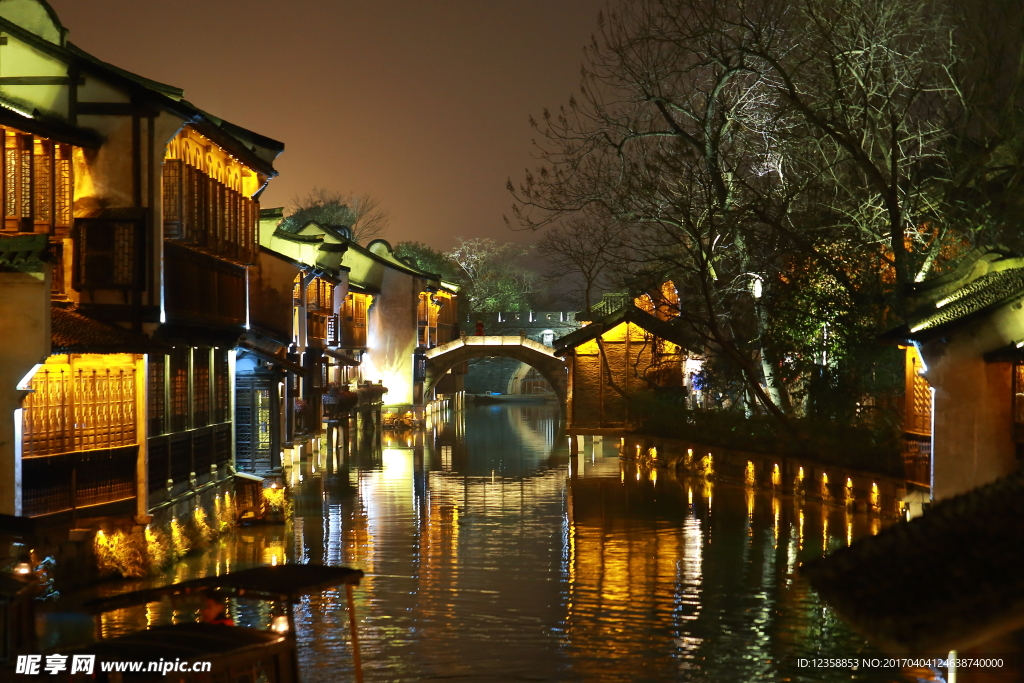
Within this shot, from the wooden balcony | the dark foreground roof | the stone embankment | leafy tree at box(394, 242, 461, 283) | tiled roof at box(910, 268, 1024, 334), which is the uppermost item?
leafy tree at box(394, 242, 461, 283)

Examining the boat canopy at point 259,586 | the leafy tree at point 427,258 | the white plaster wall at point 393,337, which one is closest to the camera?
the boat canopy at point 259,586

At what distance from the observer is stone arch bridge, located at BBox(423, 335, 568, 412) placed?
54253mm

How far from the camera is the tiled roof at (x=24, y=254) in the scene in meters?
13.2

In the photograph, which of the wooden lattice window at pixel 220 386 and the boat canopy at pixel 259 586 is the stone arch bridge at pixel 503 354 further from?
the boat canopy at pixel 259 586

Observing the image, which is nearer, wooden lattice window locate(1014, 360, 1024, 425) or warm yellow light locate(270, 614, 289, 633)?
warm yellow light locate(270, 614, 289, 633)

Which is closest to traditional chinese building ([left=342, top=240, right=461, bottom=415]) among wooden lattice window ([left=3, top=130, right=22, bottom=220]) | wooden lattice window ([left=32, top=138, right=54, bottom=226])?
wooden lattice window ([left=32, top=138, right=54, bottom=226])

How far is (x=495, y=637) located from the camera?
40.9 feet

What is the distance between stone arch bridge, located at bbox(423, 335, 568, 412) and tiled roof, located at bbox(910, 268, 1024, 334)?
35.9 metres

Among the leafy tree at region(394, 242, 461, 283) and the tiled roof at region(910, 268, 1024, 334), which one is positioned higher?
the leafy tree at region(394, 242, 461, 283)

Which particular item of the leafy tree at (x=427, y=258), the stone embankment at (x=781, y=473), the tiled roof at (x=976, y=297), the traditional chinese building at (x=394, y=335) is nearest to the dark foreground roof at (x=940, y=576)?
the tiled roof at (x=976, y=297)

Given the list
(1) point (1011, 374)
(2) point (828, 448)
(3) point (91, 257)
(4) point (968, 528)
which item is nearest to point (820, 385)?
(2) point (828, 448)

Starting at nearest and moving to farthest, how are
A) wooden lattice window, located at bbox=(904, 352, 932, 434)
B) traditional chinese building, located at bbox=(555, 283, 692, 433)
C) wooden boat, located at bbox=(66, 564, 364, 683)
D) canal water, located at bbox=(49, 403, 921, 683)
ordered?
wooden boat, located at bbox=(66, 564, 364, 683) → canal water, located at bbox=(49, 403, 921, 683) → wooden lattice window, located at bbox=(904, 352, 932, 434) → traditional chinese building, located at bbox=(555, 283, 692, 433)

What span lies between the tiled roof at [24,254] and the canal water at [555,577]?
436 centimetres

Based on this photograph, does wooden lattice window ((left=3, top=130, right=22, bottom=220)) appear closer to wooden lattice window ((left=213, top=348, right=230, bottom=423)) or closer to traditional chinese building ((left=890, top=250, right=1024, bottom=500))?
wooden lattice window ((left=213, top=348, right=230, bottom=423))
